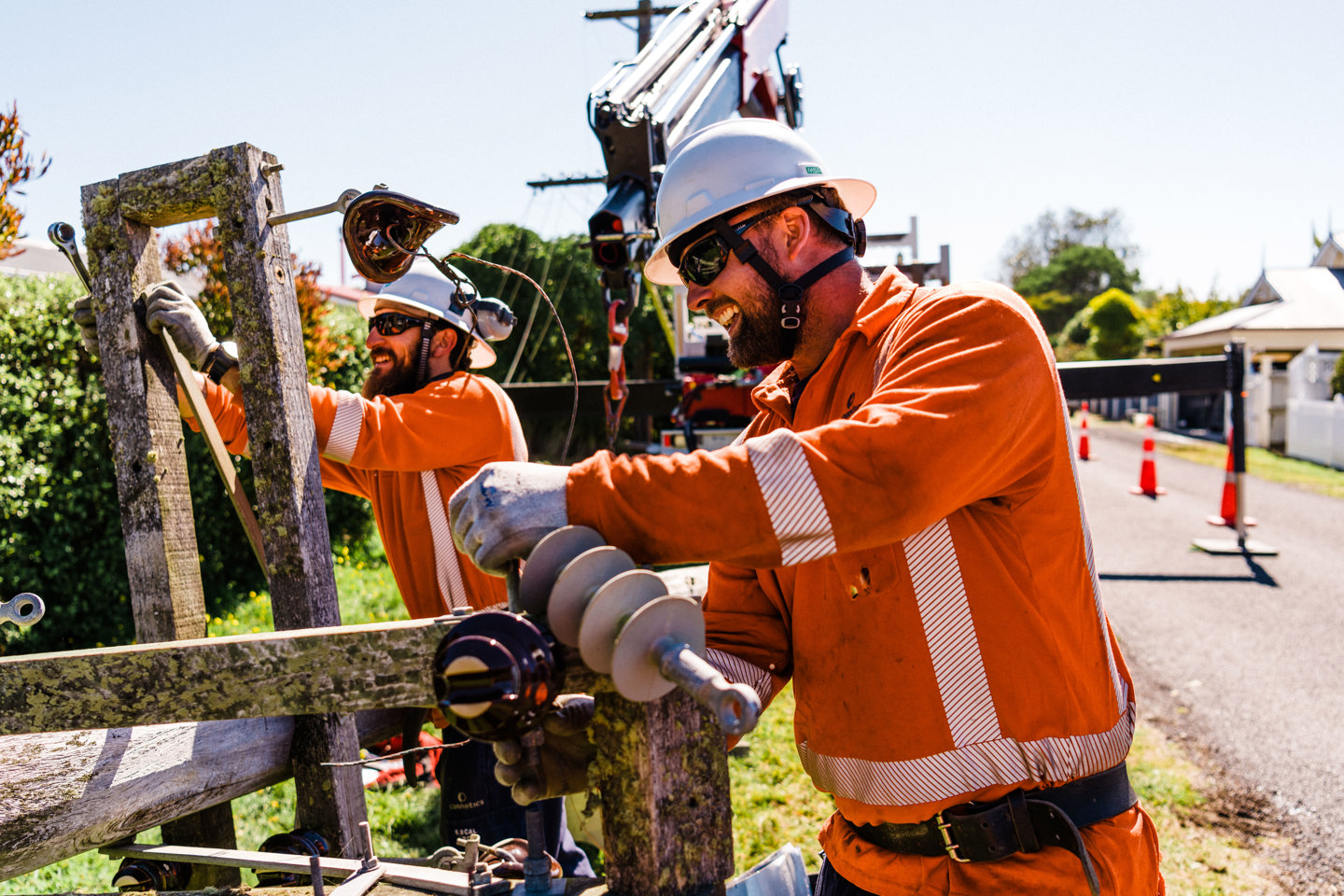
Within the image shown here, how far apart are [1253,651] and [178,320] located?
7.24m

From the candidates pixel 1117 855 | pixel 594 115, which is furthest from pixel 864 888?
pixel 594 115

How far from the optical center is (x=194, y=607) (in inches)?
108

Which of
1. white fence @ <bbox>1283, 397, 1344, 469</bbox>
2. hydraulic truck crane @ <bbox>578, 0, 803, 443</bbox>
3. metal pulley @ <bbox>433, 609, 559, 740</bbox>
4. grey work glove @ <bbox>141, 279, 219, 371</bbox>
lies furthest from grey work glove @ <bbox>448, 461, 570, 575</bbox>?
white fence @ <bbox>1283, 397, 1344, 469</bbox>

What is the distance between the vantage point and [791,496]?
1.37 meters

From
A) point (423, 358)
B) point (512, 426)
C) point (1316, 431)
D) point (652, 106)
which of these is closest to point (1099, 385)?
point (652, 106)

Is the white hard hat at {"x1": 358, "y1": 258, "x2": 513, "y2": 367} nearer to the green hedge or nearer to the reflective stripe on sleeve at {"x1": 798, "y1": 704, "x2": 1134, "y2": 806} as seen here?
the reflective stripe on sleeve at {"x1": 798, "y1": 704, "x2": 1134, "y2": 806}

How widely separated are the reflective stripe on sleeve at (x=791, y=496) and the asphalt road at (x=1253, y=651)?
3748 mm

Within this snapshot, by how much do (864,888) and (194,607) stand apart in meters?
2.03

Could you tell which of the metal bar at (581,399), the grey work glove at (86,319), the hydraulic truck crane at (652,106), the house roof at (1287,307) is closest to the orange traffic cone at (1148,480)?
the metal bar at (581,399)

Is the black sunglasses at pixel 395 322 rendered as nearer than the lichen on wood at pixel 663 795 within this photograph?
No

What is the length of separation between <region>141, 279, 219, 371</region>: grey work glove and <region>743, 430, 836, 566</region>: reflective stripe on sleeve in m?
1.96

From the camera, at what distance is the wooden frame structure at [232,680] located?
1491 mm

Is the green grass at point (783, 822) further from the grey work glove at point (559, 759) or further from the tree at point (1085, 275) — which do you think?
the tree at point (1085, 275)

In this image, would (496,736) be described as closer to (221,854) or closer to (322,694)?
(322,694)
